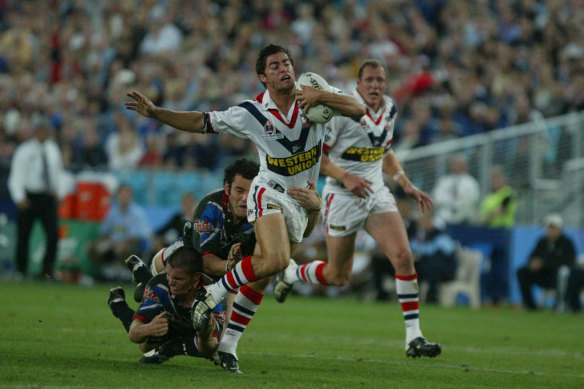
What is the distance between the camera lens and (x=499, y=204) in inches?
735

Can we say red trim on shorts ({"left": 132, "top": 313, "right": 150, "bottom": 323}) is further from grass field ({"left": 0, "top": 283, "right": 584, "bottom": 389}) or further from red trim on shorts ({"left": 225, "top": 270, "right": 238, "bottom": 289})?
red trim on shorts ({"left": 225, "top": 270, "right": 238, "bottom": 289})

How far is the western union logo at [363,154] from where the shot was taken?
10.1 m

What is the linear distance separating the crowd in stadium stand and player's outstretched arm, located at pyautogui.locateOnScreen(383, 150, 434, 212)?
1015 centimetres

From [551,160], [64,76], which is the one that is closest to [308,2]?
[64,76]

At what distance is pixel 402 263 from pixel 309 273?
1.54 meters

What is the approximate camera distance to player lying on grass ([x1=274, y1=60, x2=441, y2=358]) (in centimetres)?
973

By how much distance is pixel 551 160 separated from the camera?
2000 centimetres

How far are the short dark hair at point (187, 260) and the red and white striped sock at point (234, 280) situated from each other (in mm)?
214

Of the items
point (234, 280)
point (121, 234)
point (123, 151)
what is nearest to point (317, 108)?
point (234, 280)

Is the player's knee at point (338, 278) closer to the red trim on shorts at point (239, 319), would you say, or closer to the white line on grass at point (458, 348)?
the white line on grass at point (458, 348)

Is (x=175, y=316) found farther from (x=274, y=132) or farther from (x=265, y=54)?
(x=265, y=54)

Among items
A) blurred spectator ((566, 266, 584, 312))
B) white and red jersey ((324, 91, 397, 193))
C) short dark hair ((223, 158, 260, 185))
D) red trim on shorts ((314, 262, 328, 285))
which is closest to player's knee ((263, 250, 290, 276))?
short dark hair ((223, 158, 260, 185))

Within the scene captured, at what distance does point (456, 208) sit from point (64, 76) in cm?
997

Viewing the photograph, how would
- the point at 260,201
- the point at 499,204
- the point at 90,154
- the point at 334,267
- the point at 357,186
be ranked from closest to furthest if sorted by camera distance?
the point at 260,201
the point at 357,186
the point at 334,267
the point at 499,204
the point at 90,154
